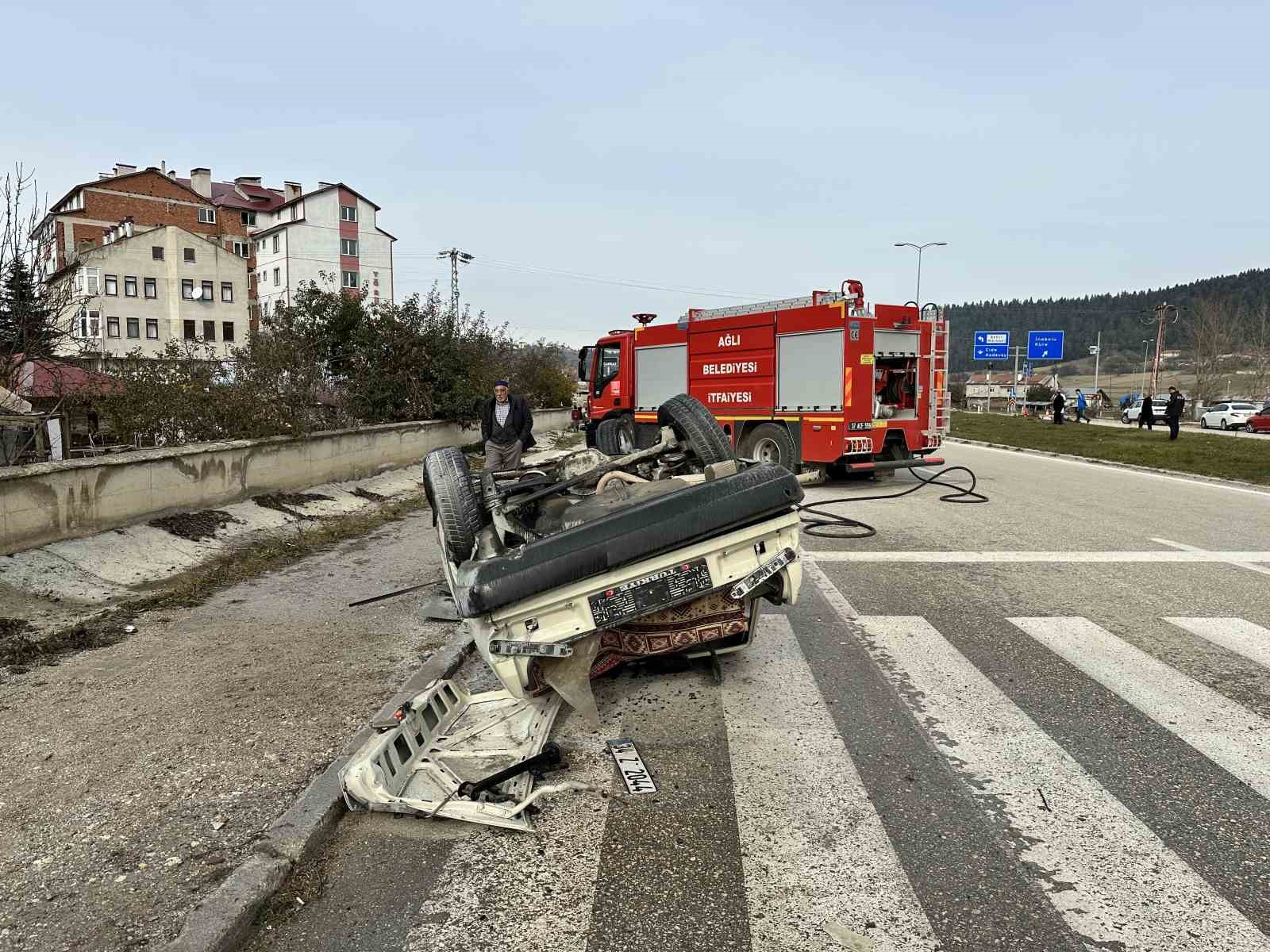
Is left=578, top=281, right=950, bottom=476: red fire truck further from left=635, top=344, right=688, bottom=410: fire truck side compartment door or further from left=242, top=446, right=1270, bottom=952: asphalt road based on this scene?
left=242, top=446, right=1270, bottom=952: asphalt road

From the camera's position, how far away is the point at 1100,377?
130875 mm

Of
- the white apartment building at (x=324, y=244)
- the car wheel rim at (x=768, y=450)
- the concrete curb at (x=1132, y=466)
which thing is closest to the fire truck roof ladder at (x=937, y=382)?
the car wheel rim at (x=768, y=450)

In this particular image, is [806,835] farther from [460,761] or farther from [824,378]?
[824,378]

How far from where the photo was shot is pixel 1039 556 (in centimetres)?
822

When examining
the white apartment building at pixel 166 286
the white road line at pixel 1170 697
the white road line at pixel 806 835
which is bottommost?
the white road line at pixel 806 835

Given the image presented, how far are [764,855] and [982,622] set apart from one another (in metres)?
3.55

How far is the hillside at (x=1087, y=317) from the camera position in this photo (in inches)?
5281

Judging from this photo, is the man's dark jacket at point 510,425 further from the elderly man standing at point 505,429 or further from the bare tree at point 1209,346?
the bare tree at point 1209,346

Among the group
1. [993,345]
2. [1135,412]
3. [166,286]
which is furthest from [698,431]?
[166,286]

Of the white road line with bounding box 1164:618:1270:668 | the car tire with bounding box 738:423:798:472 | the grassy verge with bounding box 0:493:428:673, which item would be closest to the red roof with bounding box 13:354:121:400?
the grassy verge with bounding box 0:493:428:673

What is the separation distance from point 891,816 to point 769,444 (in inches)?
459

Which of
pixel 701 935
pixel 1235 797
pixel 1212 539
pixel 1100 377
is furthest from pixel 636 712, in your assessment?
pixel 1100 377

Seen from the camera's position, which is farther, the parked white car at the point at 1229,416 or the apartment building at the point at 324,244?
the apartment building at the point at 324,244

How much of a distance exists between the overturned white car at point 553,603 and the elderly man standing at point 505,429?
20.8 feet
